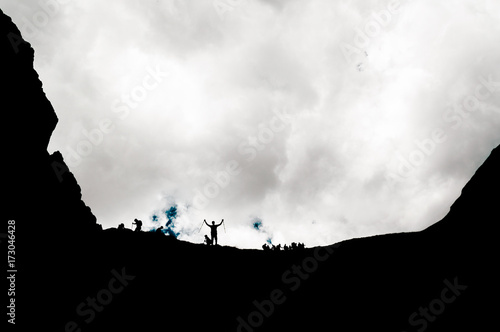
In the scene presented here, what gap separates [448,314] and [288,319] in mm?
7282

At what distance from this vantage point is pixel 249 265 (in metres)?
15.7

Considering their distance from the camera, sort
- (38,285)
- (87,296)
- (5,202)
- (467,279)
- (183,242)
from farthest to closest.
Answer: (183,242), (87,296), (38,285), (467,279), (5,202)

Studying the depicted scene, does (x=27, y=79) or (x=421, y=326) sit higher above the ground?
(x=27, y=79)

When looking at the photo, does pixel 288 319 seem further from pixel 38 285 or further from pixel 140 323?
Result: pixel 38 285

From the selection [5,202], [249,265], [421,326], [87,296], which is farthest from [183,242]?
[421,326]

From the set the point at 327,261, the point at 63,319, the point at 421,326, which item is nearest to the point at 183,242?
the point at 63,319

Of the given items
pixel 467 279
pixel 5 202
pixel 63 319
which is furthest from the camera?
pixel 63 319

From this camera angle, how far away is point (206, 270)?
15695 millimetres

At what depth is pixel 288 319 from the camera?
13781 mm

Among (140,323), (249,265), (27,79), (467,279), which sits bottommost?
(467,279)

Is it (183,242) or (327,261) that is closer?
(327,261)

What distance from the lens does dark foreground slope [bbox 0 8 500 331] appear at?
8328mm

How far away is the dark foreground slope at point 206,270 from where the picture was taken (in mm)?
8328

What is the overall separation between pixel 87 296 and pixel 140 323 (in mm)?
2999
